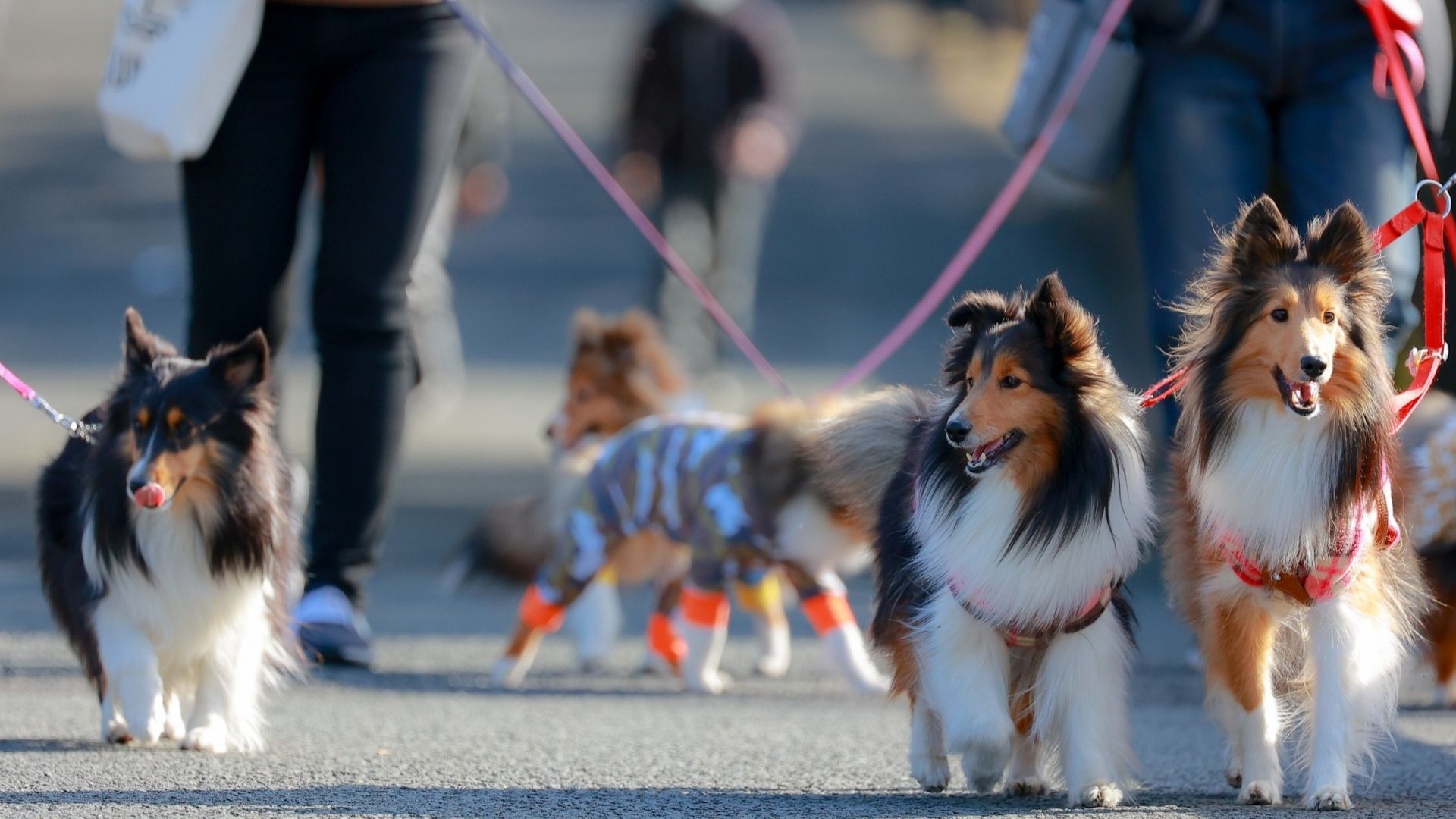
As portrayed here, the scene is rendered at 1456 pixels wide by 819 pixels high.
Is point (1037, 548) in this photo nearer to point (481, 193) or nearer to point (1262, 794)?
point (1262, 794)

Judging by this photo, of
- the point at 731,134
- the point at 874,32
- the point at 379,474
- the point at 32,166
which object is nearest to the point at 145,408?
the point at 379,474

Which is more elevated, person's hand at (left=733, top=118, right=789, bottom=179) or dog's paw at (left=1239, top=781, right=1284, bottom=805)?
dog's paw at (left=1239, top=781, right=1284, bottom=805)

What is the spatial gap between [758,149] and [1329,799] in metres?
6.62

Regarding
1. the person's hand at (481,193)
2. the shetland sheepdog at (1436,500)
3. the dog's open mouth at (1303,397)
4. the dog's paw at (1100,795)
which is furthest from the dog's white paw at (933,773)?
the person's hand at (481,193)

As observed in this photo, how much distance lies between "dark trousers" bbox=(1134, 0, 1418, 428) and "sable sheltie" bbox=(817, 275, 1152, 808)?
1009 millimetres

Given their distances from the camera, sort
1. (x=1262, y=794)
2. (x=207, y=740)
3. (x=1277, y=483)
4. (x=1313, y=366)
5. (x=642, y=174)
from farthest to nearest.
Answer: (x=642, y=174), (x=207, y=740), (x=1262, y=794), (x=1277, y=483), (x=1313, y=366)

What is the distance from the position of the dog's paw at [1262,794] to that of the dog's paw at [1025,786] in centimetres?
41

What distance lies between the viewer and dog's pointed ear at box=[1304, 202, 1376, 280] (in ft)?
11.9

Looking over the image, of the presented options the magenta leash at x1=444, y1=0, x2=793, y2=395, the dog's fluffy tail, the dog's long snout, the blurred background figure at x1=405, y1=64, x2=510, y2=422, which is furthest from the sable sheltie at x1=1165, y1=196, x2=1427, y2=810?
the blurred background figure at x1=405, y1=64, x2=510, y2=422

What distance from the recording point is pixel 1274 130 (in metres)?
4.64

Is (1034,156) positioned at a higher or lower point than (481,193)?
higher

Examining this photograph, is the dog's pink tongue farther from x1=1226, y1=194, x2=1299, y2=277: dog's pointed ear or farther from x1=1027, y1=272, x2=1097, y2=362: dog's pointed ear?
x1=1226, y1=194, x2=1299, y2=277: dog's pointed ear

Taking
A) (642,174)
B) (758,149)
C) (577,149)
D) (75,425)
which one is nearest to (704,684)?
(577,149)

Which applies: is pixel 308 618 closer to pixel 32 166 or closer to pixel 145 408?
pixel 145 408
